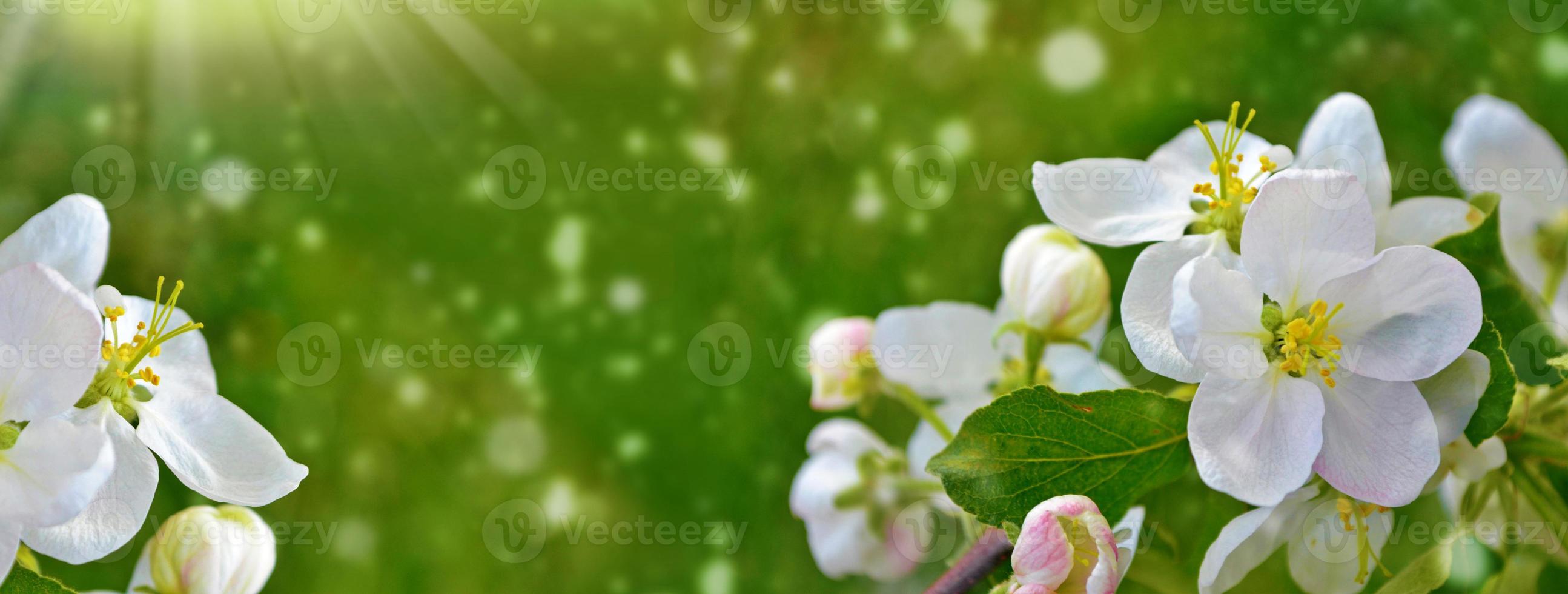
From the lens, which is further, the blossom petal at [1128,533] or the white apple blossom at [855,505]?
the white apple blossom at [855,505]

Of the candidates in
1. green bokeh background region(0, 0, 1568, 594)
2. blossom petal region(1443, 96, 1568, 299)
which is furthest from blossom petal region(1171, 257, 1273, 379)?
green bokeh background region(0, 0, 1568, 594)

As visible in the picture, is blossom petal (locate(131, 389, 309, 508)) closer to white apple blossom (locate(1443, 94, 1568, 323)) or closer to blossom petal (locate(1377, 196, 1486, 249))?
blossom petal (locate(1377, 196, 1486, 249))

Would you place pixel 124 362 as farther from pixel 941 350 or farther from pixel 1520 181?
pixel 1520 181

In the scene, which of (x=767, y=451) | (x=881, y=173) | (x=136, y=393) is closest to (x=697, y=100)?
(x=881, y=173)

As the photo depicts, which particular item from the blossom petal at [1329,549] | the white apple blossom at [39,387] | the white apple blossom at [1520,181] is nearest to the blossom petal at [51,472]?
the white apple blossom at [39,387]

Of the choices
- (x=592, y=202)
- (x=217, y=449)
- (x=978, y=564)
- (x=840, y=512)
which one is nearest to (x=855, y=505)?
(x=840, y=512)

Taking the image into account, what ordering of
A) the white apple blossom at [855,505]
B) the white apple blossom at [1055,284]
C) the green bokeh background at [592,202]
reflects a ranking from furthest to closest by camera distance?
the green bokeh background at [592,202], the white apple blossom at [855,505], the white apple blossom at [1055,284]

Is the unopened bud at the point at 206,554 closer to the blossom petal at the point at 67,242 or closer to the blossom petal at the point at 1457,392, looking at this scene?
the blossom petal at the point at 67,242
